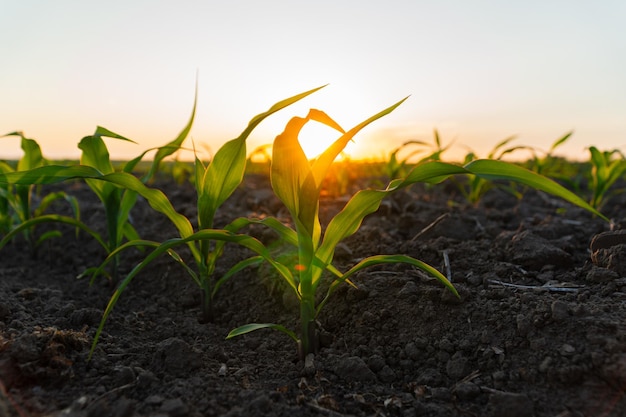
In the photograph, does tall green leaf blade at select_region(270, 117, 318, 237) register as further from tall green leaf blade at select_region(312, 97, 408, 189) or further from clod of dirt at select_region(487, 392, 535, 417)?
clod of dirt at select_region(487, 392, 535, 417)

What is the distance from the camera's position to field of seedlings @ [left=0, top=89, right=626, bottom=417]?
4.22ft

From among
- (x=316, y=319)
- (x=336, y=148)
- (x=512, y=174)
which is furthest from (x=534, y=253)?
(x=336, y=148)

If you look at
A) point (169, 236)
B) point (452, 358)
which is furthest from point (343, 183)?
point (452, 358)

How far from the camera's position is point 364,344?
5.32ft

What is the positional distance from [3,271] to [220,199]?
170 cm

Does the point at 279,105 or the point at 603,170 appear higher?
the point at 279,105

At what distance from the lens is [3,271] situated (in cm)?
264

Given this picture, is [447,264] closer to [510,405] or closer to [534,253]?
[534,253]

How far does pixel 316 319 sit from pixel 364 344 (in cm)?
22

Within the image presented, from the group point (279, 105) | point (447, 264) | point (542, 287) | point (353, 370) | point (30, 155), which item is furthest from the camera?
point (30, 155)

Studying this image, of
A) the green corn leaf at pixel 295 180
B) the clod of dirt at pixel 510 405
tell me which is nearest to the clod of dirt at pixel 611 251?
the clod of dirt at pixel 510 405

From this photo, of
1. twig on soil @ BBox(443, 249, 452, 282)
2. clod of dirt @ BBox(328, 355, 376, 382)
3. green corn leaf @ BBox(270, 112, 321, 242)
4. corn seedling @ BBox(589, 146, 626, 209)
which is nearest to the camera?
green corn leaf @ BBox(270, 112, 321, 242)

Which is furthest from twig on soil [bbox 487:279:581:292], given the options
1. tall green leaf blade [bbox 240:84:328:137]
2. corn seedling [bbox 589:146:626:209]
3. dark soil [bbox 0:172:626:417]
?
corn seedling [bbox 589:146:626:209]

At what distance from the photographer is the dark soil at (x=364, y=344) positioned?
1.28m
